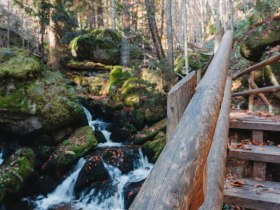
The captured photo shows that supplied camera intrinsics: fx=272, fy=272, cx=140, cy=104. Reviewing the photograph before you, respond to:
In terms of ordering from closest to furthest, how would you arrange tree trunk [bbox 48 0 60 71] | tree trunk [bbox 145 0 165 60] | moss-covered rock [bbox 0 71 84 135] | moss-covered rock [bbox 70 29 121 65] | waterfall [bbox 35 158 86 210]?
waterfall [bbox 35 158 86 210]
moss-covered rock [bbox 0 71 84 135]
tree trunk [bbox 145 0 165 60]
tree trunk [bbox 48 0 60 71]
moss-covered rock [bbox 70 29 121 65]

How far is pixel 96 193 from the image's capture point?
712cm

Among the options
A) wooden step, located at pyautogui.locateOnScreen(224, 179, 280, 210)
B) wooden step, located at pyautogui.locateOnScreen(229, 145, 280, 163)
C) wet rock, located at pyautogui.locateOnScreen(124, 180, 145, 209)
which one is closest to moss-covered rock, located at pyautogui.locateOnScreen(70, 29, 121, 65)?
wet rock, located at pyautogui.locateOnScreen(124, 180, 145, 209)

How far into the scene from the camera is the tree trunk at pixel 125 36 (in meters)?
13.8

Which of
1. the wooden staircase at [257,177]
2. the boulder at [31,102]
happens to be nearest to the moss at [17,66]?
the boulder at [31,102]

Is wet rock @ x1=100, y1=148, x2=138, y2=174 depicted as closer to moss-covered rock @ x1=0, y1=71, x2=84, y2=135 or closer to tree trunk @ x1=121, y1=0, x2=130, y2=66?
moss-covered rock @ x1=0, y1=71, x2=84, y2=135

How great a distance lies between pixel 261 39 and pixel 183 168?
6.12m

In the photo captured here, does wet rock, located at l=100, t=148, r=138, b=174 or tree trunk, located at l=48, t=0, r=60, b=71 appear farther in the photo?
tree trunk, located at l=48, t=0, r=60, b=71

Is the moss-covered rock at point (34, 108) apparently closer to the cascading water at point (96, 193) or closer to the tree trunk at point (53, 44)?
the cascading water at point (96, 193)

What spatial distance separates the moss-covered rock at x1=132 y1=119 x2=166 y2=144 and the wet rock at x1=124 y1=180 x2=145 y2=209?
7.26 ft

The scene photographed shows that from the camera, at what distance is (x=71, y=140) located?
879 cm

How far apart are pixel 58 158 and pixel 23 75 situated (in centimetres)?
325

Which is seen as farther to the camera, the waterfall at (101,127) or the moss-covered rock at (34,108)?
the waterfall at (101,127)

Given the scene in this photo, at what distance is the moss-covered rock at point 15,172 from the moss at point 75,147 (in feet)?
2.55

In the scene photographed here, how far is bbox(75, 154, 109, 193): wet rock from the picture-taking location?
292 inches
